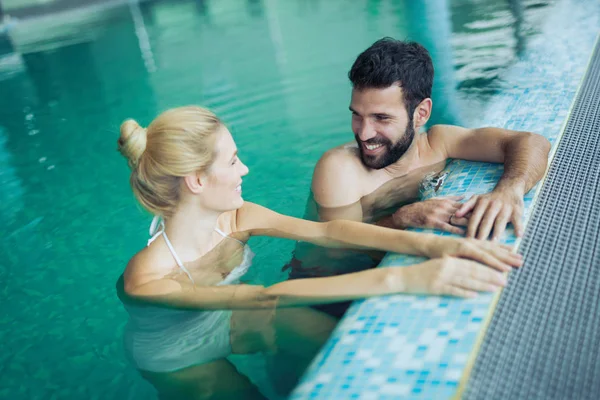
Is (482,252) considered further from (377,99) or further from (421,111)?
(421,111)

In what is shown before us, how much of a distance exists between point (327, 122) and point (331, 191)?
2.73 m

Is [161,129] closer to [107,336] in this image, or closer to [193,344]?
[193,344]

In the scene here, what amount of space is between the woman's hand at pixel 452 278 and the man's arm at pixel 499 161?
329mm

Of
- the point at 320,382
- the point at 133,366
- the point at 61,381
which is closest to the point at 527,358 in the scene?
the point at 320,382

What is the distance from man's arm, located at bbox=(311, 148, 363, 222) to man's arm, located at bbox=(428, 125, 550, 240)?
24.6 inches

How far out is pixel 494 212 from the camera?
232cm

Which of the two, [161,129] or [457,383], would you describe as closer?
[457,383]

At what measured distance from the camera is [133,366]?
2.60 metres

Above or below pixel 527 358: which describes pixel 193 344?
below

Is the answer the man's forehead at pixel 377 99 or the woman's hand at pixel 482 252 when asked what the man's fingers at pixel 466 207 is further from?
the man's forehead at pixel 377 99

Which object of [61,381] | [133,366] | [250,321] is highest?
[250,321]

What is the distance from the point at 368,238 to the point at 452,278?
1.75 feet

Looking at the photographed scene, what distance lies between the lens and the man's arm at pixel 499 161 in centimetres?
232

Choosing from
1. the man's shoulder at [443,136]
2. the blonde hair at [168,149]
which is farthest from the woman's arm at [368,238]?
the man's shoulder at [443,136]
